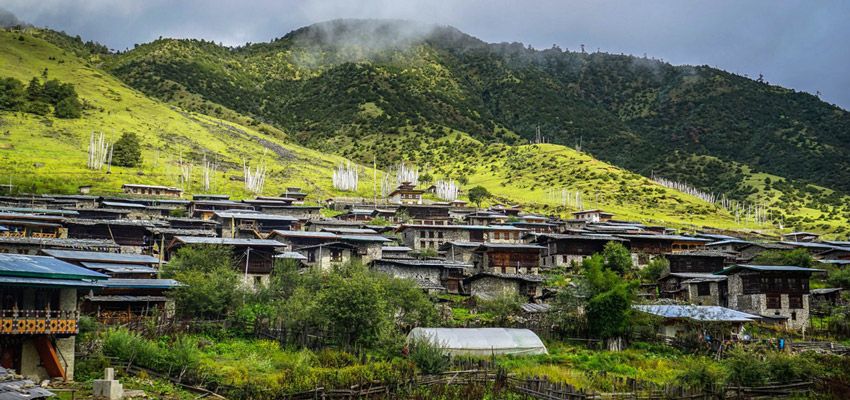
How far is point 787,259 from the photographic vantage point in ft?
214

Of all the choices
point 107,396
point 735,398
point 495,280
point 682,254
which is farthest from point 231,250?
point 682,254

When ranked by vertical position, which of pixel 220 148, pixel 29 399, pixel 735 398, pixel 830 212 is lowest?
pixel 735 398

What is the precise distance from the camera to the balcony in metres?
25.6

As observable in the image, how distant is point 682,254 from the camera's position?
64812 mm

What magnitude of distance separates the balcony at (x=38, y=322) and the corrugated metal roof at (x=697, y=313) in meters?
31.8

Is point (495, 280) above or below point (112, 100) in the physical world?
below

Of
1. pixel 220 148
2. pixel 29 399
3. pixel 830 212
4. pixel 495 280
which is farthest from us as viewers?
pixel 220 148

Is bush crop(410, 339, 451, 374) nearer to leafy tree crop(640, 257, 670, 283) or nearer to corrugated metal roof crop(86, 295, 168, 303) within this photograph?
corrugated metal roof crop(86, 295, 168, 303)

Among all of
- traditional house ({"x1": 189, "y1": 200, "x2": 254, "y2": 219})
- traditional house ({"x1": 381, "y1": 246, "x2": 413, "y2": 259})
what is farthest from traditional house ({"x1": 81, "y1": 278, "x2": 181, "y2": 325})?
traditional house ({"x1": 189, "y1": 200, "x2": 254, "y2": 219})

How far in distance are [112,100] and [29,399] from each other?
143 meters

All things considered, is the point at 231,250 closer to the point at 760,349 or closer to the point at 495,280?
the point at 495,280

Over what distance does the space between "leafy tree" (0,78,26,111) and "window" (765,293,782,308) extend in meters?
115

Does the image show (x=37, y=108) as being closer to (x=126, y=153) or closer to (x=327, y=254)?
(x=126, y=153)

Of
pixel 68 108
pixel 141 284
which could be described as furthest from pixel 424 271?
pixel 68 108
